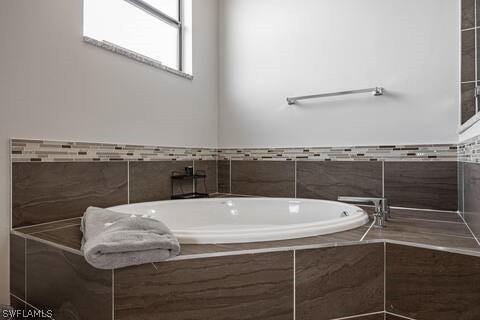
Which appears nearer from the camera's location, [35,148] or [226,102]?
[35,148]

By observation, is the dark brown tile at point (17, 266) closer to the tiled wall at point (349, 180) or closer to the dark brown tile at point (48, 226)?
the dark brown tile at point (48, 226)

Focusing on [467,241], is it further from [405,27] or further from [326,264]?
[405,27]

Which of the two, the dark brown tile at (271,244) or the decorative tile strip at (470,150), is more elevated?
the decorative tile strip at (470,150)

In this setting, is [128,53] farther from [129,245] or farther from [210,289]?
[210,289]

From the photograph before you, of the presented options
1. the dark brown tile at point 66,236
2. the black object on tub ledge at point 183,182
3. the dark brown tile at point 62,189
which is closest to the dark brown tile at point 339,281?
the dark brown tile at point 66,236

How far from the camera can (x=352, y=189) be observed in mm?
1987

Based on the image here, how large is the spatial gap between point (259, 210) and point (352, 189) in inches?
25.2

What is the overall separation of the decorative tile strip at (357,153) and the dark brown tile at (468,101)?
0.58 ft

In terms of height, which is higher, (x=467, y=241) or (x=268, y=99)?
(x=268, y=99)

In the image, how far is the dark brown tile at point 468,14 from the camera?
1623mm

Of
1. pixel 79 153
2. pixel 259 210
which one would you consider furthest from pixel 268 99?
pixel 79 153

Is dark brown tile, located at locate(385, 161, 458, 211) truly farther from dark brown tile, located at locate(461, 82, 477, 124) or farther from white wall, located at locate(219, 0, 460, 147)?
dark brown tile, located at locate(461, 82, 477, 124)

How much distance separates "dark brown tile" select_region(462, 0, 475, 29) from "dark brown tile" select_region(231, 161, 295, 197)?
130cm

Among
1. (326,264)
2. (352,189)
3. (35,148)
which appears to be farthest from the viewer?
(352,189)
